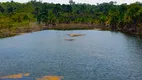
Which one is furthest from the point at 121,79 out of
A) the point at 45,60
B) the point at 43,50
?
the point at 43,50

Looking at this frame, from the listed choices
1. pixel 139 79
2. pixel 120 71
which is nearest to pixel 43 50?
pixel 120 71

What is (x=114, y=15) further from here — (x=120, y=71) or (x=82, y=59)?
(x=120, y=71)

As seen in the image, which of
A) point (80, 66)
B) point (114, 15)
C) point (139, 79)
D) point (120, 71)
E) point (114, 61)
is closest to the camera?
point (139, 79)

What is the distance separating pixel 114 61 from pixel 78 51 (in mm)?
18450

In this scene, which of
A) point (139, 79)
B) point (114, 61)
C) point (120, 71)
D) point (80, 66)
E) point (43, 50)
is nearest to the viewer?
point (139, 79)

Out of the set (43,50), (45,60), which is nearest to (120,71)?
(45,60)

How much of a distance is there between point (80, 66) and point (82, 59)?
26.1 feet

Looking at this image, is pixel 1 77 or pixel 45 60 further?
pixel 45 60

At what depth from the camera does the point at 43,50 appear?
85.8m

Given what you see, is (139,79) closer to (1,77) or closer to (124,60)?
(124,60)

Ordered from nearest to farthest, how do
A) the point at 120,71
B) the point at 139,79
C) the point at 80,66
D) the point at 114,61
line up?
the point at 139,79 < the point at 120,71 < the point at 80,66 < the point at 114,61

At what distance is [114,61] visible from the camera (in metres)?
66.1

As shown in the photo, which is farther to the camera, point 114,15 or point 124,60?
point 114,15

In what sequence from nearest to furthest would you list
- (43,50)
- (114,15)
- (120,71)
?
(120,71)
(43,50)
(114,15)
